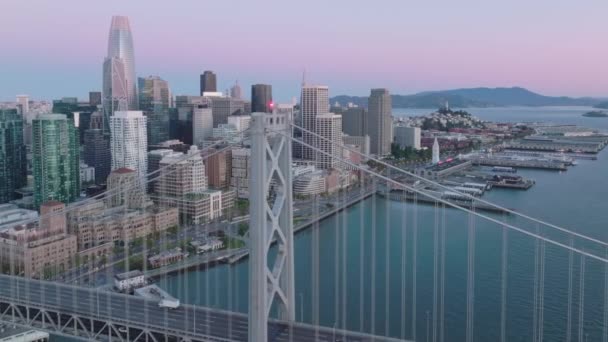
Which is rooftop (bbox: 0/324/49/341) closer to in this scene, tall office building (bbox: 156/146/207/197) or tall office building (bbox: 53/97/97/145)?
tall office building (bbox: 156/146/207/197)

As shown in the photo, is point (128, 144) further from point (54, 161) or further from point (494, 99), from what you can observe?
point (494, 99)

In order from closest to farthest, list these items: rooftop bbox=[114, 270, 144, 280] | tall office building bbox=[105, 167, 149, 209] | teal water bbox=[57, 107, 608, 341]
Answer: teal water bbox=[57, 107, 608, 341] → rooftop bbox=[114, 270, 144, 280] → tall office building bbox=[105, 167, 149, 209]

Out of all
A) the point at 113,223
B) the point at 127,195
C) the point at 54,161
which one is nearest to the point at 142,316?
the point at 113,223

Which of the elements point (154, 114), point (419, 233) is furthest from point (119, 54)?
point (419, 233)

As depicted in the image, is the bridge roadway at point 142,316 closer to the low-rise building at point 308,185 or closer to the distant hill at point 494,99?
the low-rise building at point 308,185

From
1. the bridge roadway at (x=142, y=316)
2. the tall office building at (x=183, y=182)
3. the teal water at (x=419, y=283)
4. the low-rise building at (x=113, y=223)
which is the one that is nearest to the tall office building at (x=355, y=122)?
the tall office building at (x=183, y=182)

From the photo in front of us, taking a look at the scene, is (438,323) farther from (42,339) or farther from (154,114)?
(154,114)

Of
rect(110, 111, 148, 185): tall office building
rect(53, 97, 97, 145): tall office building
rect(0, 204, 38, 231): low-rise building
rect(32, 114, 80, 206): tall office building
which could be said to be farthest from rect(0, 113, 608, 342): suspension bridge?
rect(53, 97, 97, 145): tall office building
